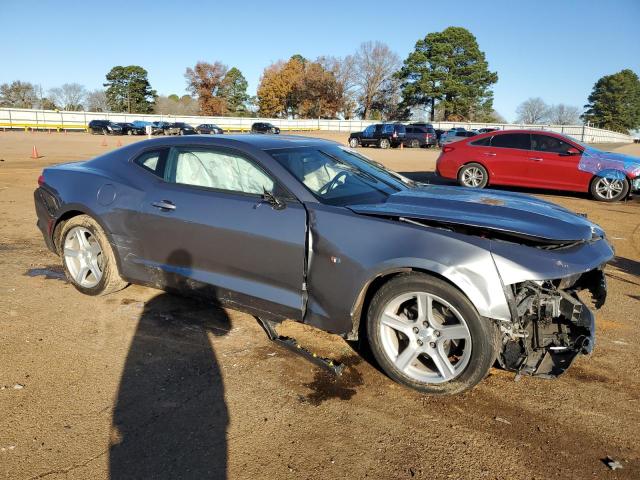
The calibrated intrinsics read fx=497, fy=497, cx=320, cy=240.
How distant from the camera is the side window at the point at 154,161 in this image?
415cm

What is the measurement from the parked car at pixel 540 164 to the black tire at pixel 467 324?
30.6 feet

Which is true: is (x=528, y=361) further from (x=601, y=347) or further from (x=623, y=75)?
(x=623, y=75)

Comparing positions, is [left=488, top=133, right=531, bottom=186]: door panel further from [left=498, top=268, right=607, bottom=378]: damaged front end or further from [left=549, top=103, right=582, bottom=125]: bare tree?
[left=549, top=103, right=582, bottom=125]: bare tree

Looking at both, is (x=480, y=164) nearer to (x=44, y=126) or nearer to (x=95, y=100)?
(x=44, y=126)

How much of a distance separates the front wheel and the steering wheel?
8.88 m

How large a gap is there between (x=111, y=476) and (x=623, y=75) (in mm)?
109160

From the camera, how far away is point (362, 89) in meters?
80.8

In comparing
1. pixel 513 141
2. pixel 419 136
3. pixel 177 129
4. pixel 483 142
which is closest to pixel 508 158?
pixel 513 141

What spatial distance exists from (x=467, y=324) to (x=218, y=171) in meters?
2.19

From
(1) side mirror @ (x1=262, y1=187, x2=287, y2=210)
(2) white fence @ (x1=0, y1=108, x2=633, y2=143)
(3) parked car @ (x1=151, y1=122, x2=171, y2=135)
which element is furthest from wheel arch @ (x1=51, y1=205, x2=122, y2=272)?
(2) white fence @ (x1=0, y1=108, x2=633, y2=143)

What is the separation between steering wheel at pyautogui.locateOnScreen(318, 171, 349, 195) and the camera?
3.59m

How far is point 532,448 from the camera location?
8.48 ft

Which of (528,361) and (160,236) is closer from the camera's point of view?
(528,361)

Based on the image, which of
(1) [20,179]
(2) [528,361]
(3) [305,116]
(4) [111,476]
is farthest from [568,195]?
(3) [305,116]
